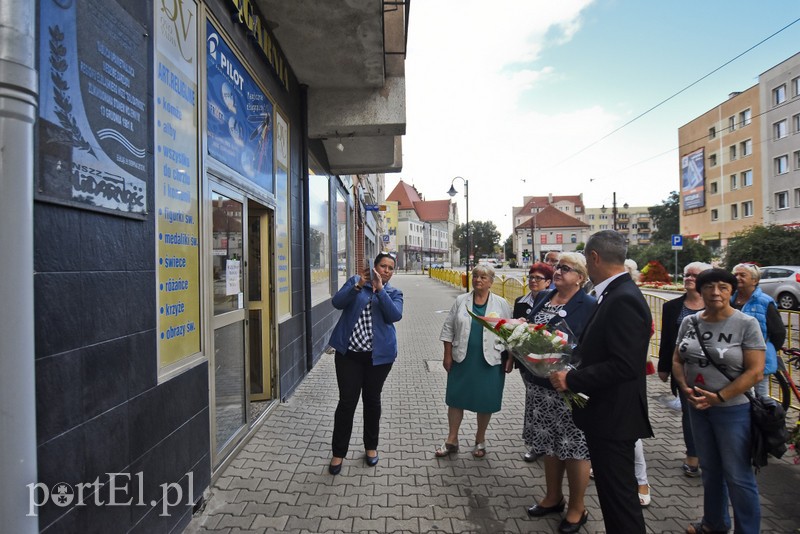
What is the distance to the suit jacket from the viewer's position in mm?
2205

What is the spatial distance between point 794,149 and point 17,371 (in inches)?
1782

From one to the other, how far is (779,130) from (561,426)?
145 ft

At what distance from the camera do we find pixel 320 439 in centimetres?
442

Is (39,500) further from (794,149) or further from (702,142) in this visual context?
(702,142)

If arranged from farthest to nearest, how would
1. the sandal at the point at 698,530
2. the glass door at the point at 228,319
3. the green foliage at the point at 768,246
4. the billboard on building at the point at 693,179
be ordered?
the billboard on building at the point at 693,179 → the green foliage at the point at 768,246 → the glass door at the point at 228,319 → the sandal at the point at 698,530

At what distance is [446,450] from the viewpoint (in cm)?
407

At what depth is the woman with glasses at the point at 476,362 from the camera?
12.9 ft

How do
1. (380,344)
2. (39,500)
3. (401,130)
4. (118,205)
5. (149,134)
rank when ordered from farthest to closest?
(401,130), (380,344), (149,134), (118,205), (39,500)

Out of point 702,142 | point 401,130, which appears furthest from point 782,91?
point 401,130

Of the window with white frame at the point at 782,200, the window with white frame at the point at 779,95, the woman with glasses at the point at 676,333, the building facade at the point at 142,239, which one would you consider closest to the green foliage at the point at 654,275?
the window with white frame at the point at 782,200

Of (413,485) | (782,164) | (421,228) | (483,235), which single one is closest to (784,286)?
(413,485)

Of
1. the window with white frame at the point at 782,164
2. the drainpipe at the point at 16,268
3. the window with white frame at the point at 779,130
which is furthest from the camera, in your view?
the window with white frame at the point at 782,164

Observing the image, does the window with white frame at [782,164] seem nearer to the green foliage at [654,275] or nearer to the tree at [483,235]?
the green foliage at [654,275]

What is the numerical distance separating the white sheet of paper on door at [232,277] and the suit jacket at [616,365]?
118 inches
